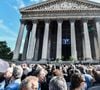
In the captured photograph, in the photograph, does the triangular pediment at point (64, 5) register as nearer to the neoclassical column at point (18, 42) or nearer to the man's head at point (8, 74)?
the neoclassical column at point (18, 42)

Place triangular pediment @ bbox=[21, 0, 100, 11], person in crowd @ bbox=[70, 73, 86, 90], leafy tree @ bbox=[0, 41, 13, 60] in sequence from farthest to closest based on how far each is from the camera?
leafy tree @ bbox=[0, 41, 13, 60] < triangular pediment @ bbox=[21, 0, 100, 11] < person in crowd @ bbox=[70, 73, 86, 90]

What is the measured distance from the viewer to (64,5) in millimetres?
52375

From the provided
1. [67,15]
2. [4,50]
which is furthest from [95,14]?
[4,50]

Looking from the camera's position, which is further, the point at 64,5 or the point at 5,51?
the point at 5,51

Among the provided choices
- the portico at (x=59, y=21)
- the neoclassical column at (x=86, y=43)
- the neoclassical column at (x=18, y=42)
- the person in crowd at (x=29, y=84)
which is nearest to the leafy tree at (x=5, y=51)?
the portico at (x=59, y=21)

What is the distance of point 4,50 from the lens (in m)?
81.9

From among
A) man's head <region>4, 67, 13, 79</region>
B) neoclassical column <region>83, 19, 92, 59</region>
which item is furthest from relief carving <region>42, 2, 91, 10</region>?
man's head <region>4, 67, 13, 79</region>

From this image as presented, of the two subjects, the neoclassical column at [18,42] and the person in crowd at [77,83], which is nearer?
the person in crowd at [77,83]

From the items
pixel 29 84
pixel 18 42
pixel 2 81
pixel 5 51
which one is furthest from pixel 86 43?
pixel 29 84

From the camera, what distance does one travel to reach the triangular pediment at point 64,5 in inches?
2003

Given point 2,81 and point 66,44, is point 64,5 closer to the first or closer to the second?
point 66,44

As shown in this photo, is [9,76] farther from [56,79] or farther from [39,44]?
[39,44]

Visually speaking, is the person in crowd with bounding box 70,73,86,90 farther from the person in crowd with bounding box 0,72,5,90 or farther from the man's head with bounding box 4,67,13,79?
the person in crowd with bounding box 0,72,5,90

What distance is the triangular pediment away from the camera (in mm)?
50881
